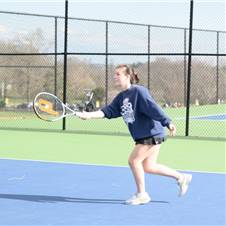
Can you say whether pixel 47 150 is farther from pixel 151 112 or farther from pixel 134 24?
pixel 134 24

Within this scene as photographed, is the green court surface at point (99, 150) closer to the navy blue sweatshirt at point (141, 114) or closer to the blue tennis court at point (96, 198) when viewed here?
the blue tennis court at point (96, 198)

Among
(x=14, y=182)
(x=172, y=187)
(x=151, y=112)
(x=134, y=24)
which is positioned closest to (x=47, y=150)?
(x=14, y=182)

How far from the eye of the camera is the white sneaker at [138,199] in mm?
6172

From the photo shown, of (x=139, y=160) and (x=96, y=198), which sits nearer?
(x=139, y=160)

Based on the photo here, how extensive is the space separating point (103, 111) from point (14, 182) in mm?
1561

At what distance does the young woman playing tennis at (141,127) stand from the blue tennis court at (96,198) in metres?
0.22

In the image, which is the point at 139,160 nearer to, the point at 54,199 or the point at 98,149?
the point at 54,199

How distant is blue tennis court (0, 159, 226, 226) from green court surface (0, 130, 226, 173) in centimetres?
98

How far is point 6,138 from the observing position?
13.0m

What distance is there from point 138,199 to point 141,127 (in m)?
0.71

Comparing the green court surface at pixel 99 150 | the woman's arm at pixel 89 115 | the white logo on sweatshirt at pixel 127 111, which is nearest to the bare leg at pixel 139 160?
the white logo on sweatshirt at pixel 127 111

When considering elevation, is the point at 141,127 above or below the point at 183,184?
above

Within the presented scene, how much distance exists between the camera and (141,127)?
6.25 m

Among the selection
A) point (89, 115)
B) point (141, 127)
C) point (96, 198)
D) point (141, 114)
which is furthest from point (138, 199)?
point (89, 115)
